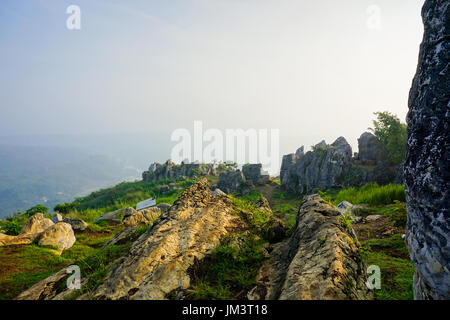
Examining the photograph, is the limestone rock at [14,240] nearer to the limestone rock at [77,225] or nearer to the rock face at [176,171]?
the limestone rock at [77,225]

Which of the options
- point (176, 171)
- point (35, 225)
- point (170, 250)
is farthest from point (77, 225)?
point (176, 171)

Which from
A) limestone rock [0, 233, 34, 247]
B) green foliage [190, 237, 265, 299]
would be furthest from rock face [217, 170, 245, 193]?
green foliage [190, 237, 265, 299]

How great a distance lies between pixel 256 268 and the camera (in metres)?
4.95

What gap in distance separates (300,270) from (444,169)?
272 centimetres

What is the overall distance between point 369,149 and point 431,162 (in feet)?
104

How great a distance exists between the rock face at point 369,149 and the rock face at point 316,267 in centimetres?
2852

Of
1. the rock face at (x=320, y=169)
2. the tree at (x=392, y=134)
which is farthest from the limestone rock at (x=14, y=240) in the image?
the tree at (x=392, y=134)

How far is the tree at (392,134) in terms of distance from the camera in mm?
25375

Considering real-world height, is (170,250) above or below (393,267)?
above

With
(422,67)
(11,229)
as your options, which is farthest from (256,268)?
(11,229)

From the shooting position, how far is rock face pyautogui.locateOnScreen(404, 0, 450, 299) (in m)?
3.18

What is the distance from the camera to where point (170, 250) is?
4.98 meters

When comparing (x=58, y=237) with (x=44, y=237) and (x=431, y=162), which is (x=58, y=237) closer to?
(x=44, y=237)

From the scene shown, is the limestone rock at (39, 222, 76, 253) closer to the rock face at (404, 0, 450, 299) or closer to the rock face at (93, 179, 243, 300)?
the rock face at (93, 179, 243, 300)
